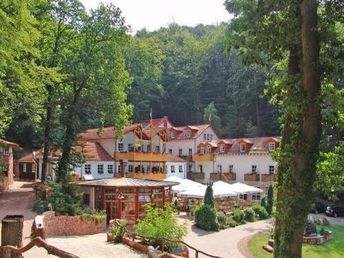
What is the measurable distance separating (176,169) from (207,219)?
2451 cm

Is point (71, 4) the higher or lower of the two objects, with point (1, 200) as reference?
higher

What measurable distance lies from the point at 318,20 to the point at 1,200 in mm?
24893

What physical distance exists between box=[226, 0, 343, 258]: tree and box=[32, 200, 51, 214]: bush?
18.2 m

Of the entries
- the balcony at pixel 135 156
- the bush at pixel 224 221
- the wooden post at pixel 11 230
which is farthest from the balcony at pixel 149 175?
the wooden post at pixel 11 230

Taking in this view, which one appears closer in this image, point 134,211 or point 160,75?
point 134,211

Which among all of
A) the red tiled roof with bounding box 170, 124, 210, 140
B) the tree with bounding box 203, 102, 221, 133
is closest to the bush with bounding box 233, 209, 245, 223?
the red tiled roof with bounding box 170, 124, 210, 140

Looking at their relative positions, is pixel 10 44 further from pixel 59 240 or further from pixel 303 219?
pixel 59 240

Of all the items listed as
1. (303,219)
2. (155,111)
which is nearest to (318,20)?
(303,219)

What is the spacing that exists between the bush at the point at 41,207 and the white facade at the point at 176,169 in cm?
2539

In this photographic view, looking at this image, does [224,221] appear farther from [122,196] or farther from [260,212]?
[122,196]

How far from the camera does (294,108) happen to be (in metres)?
10.4

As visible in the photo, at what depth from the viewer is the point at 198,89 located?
7912 centimetres

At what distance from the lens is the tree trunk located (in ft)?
33.6

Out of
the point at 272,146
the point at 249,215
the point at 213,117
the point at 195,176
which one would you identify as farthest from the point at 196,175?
the point at 249,215
